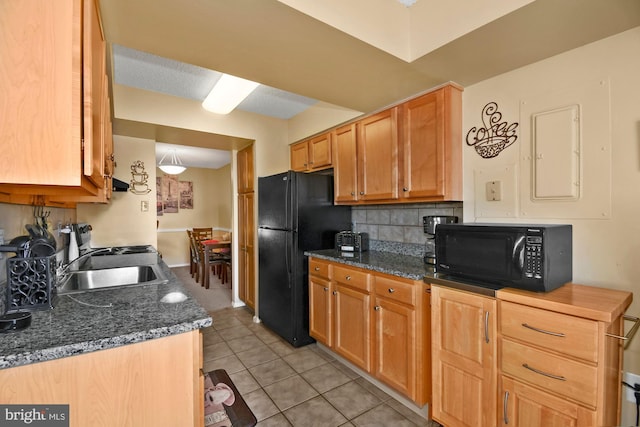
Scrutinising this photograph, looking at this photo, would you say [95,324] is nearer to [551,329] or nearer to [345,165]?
[551,329]

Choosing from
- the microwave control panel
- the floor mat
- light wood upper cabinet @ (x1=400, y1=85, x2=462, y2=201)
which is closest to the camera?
the floor mat

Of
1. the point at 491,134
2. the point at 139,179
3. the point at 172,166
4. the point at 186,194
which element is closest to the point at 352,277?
the point at 491,134

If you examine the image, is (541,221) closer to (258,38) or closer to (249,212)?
(258,38)

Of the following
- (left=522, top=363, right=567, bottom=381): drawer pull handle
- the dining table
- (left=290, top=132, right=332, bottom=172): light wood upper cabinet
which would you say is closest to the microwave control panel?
(left=522, top=363, right=567, bottom=381): drawer pull handle

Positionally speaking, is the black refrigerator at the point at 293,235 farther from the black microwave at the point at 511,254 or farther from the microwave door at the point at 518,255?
the microwave door at the point at 518,255

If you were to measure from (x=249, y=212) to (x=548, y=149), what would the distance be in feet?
9.81

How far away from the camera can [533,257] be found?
55.9 inches

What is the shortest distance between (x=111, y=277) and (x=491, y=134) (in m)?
2.83

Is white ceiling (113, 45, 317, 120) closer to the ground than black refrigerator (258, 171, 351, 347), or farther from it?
farther from it

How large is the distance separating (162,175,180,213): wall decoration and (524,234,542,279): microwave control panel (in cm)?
692

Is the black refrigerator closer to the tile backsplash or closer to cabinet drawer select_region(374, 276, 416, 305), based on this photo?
the tile backsplash

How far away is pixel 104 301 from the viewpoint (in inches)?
53.2

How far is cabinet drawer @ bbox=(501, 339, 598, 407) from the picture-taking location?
1.19 meters

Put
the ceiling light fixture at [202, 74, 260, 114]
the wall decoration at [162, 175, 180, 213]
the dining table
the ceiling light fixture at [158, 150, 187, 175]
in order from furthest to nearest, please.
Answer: the wall decoration at [162, 175, 180, 213]
the ceiling light fixture at [158, 150, 187, 175]
the dining table
the ceiling light fixture at [202, 74, 260, 114]
